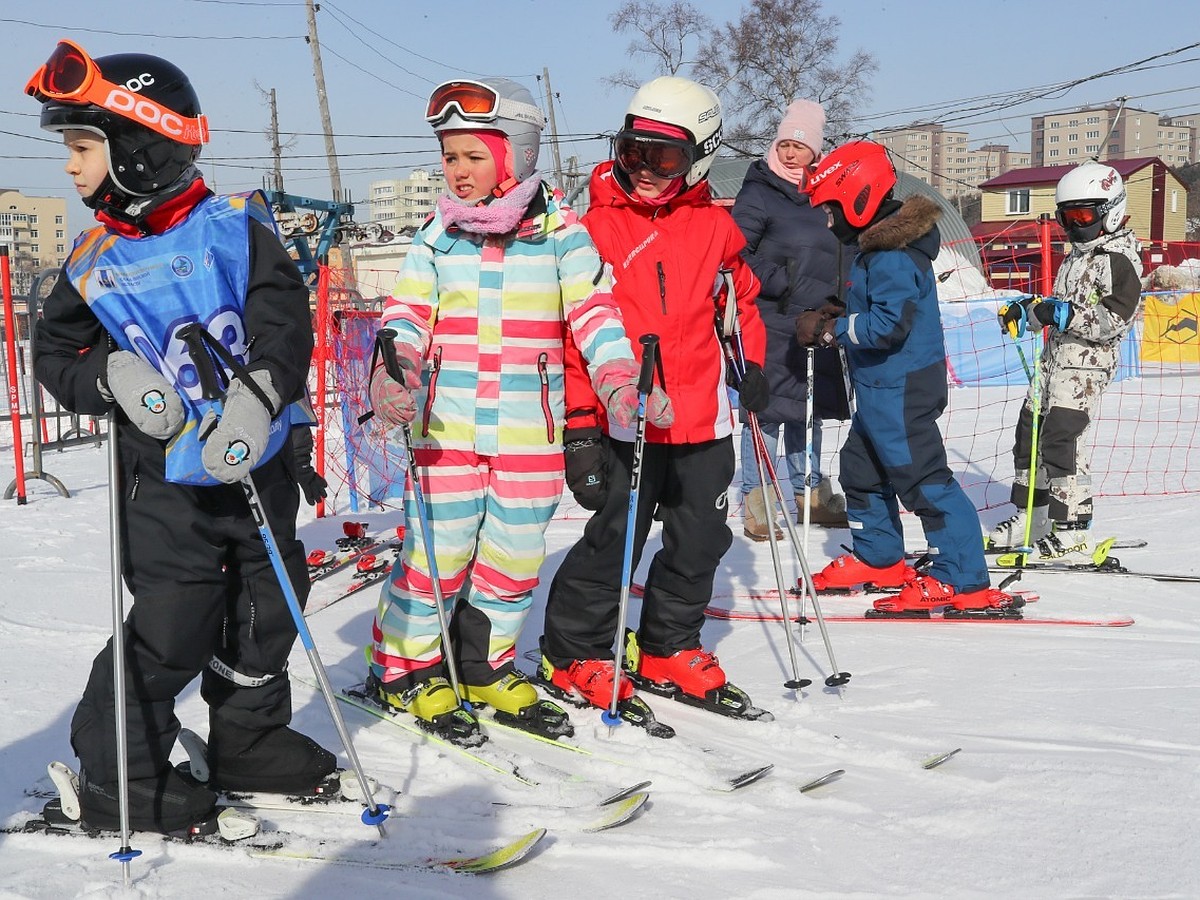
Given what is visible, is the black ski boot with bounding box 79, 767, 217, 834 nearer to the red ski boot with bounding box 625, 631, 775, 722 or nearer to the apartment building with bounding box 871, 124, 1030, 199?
the red ski boot with bounding box 625, 631, 775, 722

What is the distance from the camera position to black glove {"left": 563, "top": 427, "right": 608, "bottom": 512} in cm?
346

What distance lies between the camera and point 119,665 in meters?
2.59

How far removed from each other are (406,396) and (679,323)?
1.03 metres

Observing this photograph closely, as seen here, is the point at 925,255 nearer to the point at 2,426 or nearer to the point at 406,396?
the point at 406,396

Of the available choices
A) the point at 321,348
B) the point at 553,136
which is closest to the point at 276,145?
the point at 553,136

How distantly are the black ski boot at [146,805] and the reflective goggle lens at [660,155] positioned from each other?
2.38 meters

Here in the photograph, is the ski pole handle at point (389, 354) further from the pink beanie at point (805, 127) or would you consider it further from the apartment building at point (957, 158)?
the apartment building at point (957, 158)

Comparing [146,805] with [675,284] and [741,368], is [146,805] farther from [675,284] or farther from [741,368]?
[741,368]

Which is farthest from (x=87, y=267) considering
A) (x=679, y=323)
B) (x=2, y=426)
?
(x=2, y=426)

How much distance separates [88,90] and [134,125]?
12 centimetres

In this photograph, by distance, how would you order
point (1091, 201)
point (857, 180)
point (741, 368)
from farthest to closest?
point (1091, 201), point (857, 180), point (741, 368)

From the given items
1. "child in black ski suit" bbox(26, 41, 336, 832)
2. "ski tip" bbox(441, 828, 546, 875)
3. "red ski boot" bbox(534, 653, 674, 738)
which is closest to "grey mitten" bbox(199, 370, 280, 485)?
"child in black ski suit" bbox(26, 41, 336, 832)

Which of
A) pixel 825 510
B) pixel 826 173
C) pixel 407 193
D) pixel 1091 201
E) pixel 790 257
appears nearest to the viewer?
pixel 826 173

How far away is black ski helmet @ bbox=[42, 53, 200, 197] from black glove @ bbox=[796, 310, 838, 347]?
10.7 ft
